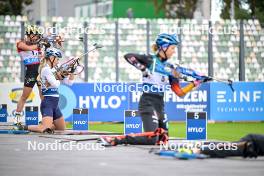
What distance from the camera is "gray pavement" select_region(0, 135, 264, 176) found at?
11.0 meters

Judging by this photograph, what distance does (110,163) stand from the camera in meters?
12.2

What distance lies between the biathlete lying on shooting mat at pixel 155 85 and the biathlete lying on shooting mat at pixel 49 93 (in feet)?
16.1

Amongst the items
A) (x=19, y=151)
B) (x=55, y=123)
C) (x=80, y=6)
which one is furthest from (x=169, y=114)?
(x=80, y=6)

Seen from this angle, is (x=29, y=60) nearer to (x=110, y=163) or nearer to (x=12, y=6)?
(x=110, y=163)

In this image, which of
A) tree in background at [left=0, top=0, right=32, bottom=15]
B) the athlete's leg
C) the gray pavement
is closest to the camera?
the gray pavement

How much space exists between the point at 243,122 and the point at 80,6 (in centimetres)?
5737

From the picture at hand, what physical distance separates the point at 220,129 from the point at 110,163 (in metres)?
12.2

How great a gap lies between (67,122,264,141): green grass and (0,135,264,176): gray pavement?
21.0ft

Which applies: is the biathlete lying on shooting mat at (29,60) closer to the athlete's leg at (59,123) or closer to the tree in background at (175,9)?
the athlete's leg at (59,123)

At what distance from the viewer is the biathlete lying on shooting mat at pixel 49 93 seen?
19.4 meters

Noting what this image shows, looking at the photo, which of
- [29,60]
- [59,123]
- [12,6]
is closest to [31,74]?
[29,60]

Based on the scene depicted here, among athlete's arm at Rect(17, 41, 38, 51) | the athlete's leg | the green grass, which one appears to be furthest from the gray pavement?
the green grass

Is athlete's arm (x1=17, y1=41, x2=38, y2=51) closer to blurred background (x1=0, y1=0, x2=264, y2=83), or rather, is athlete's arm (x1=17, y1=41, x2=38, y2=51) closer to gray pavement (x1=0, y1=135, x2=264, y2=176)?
gray pavement (x1=0, y1=135, x2=264, y2=176)

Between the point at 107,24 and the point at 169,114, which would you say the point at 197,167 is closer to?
the point at 169,114
